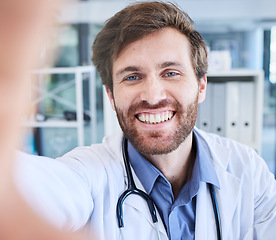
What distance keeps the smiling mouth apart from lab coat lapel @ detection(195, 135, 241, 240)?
0.25m

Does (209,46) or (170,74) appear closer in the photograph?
(170,74)

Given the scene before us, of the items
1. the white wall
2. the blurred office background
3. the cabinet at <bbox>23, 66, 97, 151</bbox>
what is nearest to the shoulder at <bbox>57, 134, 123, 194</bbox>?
the cabinet at <bbox>23, 66, 97, 151</bbox>

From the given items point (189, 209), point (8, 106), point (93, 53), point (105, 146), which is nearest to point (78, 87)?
point (93, 53)

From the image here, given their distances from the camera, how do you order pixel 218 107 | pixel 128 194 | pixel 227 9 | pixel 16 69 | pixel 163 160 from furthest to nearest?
1. pixel 227 9
2. pixel 218 107
3. pixel 163 160
4. pixel 128 194
5. pixel 16 69

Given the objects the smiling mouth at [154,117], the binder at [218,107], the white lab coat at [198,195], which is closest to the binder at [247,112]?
the binder at [218,107]

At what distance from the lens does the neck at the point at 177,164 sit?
3.30 feet

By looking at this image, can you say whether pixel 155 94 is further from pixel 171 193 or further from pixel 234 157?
pixel 234 157

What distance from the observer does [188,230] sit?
35.3 inches

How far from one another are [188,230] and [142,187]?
0.19 metres

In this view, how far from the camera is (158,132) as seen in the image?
0.94 m

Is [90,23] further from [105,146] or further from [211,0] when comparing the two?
[105,146]

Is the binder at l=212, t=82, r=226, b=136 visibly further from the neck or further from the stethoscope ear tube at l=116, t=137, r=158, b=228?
the stethoscope ear tube at l=116, t=137, r=158, b=228

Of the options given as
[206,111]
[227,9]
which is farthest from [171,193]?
[227,9]

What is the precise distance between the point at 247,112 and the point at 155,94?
1355 millimetres
